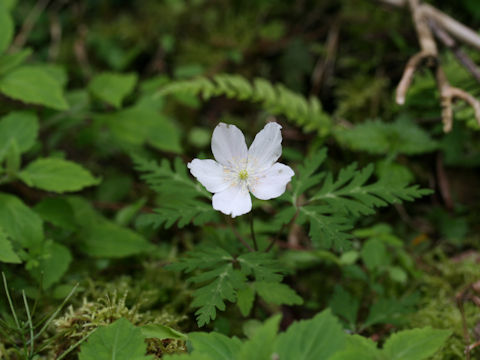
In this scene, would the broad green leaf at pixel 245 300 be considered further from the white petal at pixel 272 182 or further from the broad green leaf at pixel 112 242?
the broad green leaf at pixel 112 242

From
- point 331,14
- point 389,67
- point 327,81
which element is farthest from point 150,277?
point 331,14

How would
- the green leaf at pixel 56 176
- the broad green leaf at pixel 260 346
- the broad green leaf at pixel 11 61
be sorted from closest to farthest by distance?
the broad green leaf at pixel 260 346 → the green leaf at pixel 56 176 → the broad green leaf at pixel 11 61

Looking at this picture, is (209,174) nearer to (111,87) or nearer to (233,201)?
(233,201)

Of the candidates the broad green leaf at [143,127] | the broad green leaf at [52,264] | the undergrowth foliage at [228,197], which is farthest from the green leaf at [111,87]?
the broad green leaf at [52,264]

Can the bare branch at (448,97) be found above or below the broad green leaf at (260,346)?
above

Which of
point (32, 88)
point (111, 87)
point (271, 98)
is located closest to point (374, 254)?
point (271, 98)

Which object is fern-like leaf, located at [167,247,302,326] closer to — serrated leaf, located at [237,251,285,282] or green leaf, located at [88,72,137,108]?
serrated leaf, located at [237,251,285,282]

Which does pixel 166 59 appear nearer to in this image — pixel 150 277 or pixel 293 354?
pixel 150 277
